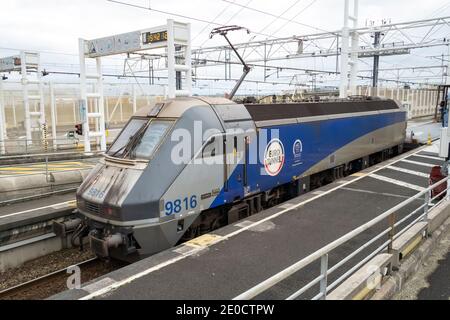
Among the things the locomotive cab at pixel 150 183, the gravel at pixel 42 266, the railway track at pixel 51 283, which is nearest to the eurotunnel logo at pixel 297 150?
the locomotive cab at pixel 150 183

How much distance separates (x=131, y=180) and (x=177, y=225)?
1190 millimetres

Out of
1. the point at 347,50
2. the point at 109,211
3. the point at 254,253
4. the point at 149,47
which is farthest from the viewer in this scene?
the point at 347,50

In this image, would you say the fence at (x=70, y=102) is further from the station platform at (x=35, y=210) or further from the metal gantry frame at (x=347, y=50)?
→ the station platform at (x=35, y=210)

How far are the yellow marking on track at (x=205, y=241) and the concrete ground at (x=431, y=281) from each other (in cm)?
301

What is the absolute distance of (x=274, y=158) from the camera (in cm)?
987

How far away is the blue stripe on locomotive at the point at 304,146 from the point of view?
878 centimetres

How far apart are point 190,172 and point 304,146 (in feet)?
15.4

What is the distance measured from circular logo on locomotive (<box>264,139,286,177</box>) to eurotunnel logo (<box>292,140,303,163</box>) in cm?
61

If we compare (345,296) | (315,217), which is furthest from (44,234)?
(345,296)

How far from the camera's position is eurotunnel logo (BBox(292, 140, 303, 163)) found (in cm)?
1074

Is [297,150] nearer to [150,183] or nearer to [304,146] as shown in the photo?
[304,146]

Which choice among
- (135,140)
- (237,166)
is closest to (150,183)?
(135,140)

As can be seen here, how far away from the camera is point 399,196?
10352 mm

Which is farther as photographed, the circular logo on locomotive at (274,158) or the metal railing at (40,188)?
the metal railing at (40,188)
